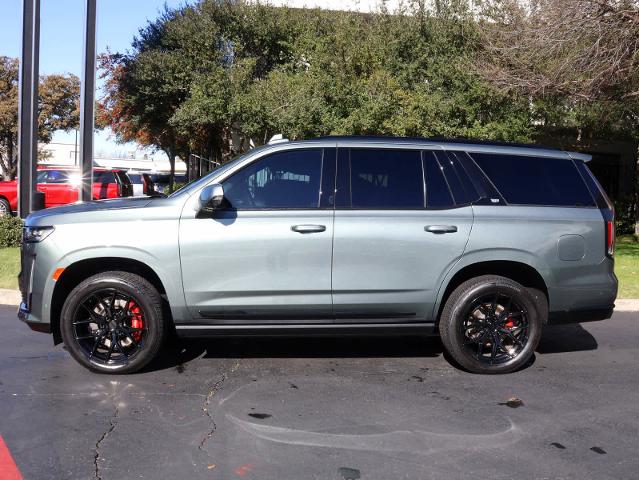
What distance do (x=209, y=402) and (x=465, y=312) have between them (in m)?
2.22

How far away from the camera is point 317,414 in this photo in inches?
178

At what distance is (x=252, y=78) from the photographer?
18.7 meters

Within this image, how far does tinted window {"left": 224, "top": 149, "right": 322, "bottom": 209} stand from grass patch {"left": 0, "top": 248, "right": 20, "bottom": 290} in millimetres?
4932

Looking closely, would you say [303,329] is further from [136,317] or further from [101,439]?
[101,439]

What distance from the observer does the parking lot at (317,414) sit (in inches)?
146

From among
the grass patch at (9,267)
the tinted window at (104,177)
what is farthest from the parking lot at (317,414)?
the tinted window at (104,177)

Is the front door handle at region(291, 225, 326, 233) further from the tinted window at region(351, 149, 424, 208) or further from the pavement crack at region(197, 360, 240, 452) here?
the pavement crack at region(197, 360, 240, 452)

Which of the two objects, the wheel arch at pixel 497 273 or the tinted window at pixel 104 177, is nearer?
the wheel arch at pixel 497 273

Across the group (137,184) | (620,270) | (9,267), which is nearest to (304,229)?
(9,267)

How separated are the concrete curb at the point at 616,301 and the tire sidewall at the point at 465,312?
3698 mm

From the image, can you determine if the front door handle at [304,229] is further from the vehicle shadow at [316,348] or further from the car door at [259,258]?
the vehicle shadow at [316,348]

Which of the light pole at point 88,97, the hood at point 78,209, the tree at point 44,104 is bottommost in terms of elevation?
the hood at point 78,209

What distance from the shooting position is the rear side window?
221 inches

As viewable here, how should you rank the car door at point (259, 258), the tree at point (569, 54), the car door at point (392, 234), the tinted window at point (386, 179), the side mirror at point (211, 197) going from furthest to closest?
the tree at point (569, 54) < the tinted window at point (386, 179) < the car door at point (392, 234) < the car door at point (259, 258) < the side mirror at point (211, 197)
